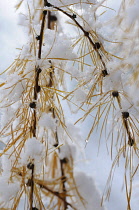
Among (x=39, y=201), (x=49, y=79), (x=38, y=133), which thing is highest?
(x=49, y=79)

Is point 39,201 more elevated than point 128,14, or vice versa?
point 128,14

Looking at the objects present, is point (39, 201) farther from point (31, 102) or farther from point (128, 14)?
point (128, 14)

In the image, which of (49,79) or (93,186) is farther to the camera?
(49,79)

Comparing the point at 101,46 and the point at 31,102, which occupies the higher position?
the point at 101,46

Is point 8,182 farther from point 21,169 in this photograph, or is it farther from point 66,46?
point 66,46

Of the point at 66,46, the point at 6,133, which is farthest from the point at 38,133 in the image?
the point at 66,46

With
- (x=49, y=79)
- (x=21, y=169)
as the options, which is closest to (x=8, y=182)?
(x=21, y=169)

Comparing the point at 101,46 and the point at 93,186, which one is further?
the point at 101,46
